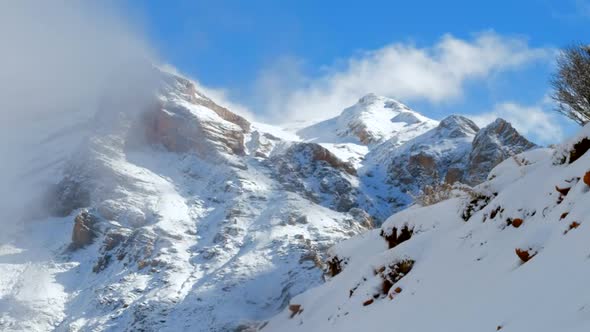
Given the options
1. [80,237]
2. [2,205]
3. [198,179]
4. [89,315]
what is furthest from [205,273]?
[2,205]

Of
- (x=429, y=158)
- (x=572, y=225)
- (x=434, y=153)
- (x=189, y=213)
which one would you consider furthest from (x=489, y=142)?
(x=572, y=225)

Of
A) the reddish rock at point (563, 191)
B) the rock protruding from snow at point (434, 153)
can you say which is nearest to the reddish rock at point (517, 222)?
the reddish rock at point (563, 191)

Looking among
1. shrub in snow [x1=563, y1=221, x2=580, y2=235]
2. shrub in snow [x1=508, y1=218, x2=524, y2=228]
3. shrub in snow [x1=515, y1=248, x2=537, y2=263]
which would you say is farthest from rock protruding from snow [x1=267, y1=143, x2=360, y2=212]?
shrub in snow [x1=563, y1=221, x2=580, y2=235]

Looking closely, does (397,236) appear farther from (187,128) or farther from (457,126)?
(457,126)

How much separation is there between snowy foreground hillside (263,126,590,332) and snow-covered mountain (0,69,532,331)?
45.2 m

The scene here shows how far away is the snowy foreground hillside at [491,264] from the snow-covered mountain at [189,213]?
45242mm

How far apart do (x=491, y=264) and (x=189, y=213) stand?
381 feet

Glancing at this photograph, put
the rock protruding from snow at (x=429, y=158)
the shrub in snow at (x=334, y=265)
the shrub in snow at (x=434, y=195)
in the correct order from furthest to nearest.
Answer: the rock protruding from snow at (x=429, y=158) < the shrub in snow at (x=334, y=265) < the shrub in snow at (x=434, y=195)

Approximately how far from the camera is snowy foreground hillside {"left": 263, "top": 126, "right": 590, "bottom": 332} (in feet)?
20.7

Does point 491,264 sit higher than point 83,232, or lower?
higher

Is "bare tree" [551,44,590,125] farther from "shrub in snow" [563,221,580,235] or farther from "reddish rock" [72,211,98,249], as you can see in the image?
"reddish rock" [72,211,98,249]

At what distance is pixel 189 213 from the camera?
400 ft

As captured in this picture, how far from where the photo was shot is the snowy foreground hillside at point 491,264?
20.7 feet

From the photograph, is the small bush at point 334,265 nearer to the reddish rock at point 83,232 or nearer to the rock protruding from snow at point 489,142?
the reddish rock at point 83,232
